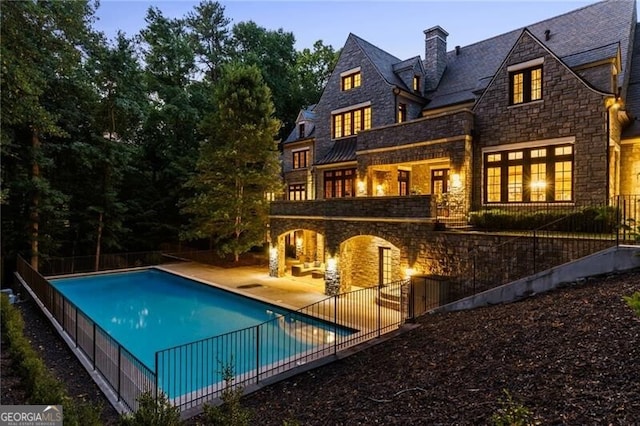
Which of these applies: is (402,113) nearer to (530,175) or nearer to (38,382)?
(530,175)

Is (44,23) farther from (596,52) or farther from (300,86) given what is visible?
(300,86)

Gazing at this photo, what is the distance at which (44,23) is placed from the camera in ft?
39.5

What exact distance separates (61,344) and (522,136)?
53.6 feet

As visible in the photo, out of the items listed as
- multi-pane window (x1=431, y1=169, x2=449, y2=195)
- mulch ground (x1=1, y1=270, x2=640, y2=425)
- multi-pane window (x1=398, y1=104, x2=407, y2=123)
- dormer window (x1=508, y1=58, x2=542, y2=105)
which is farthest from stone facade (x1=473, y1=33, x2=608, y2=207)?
mulch ground (x1=1, y1=270, x2=640, y2=425)

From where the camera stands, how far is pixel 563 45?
14.8 m

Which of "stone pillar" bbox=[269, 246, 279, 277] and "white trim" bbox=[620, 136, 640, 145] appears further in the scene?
"stone pillar" bbox=[269, 246, 279, 277]

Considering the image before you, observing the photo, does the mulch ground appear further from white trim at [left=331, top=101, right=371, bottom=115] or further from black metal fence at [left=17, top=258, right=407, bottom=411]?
white trim at [left=331, top=101, right=371, bottom=115]

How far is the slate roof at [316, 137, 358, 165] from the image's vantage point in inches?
738

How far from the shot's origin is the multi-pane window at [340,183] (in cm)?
1912

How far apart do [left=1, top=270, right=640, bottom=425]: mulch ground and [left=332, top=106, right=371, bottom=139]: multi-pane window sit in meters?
12.9

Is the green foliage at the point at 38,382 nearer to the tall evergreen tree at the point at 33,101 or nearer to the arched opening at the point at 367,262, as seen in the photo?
the tall evergreen tree at the point at 33,101

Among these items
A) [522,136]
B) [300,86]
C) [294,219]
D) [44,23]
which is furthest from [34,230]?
[300,86]

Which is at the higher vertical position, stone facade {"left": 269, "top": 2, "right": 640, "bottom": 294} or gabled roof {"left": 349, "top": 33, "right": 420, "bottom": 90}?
gabled roof {"left": 349, "top": 33, "right": 420, "bottom": 90}

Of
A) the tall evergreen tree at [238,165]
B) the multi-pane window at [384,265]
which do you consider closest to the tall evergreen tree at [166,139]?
the tall evergreen tree at [238,165]
